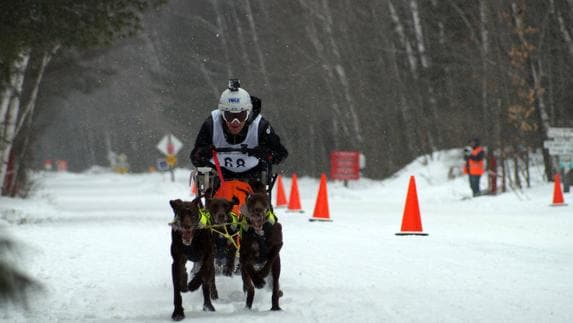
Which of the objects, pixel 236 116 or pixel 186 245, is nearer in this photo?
pixel 186 245

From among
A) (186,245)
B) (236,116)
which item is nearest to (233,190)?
(236,116)

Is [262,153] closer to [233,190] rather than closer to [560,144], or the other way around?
[233,190]

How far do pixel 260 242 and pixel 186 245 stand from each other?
1.87 ft

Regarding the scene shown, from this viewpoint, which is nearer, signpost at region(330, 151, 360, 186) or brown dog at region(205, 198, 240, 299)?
brown dog at region(205, 198, 240, 299)

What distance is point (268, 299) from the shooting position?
8.12 metres

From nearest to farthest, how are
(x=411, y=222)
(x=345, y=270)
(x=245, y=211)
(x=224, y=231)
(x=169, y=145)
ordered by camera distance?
(x=245, y=211) < (x=224, y=231) < (x=345, y=270) < (x=411, y=222) < (x=169, y=145)

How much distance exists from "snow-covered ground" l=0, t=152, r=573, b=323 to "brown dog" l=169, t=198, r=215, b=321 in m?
0.27

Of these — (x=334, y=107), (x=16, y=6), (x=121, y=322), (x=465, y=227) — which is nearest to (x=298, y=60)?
(x=334, y=107)

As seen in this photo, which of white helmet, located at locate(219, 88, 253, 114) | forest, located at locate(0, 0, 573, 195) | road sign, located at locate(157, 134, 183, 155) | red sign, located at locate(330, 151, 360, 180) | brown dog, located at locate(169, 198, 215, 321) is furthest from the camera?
road sign, located at locate(157, 134, 183, 155)

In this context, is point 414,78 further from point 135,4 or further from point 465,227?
point 135,4

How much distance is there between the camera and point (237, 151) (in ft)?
29.5

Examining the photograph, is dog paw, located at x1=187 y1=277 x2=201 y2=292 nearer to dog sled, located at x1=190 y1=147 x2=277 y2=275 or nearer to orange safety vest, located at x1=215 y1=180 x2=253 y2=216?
dog sled, located at x1=190 y1=147 x2=277 y2=275

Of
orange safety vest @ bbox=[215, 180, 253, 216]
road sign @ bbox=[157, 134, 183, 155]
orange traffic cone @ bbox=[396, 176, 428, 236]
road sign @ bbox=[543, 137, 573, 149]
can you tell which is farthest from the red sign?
orange safety vest @ bbox=[215, 180, 253, 216]

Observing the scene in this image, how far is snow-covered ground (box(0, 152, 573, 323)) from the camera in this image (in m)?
7.28
